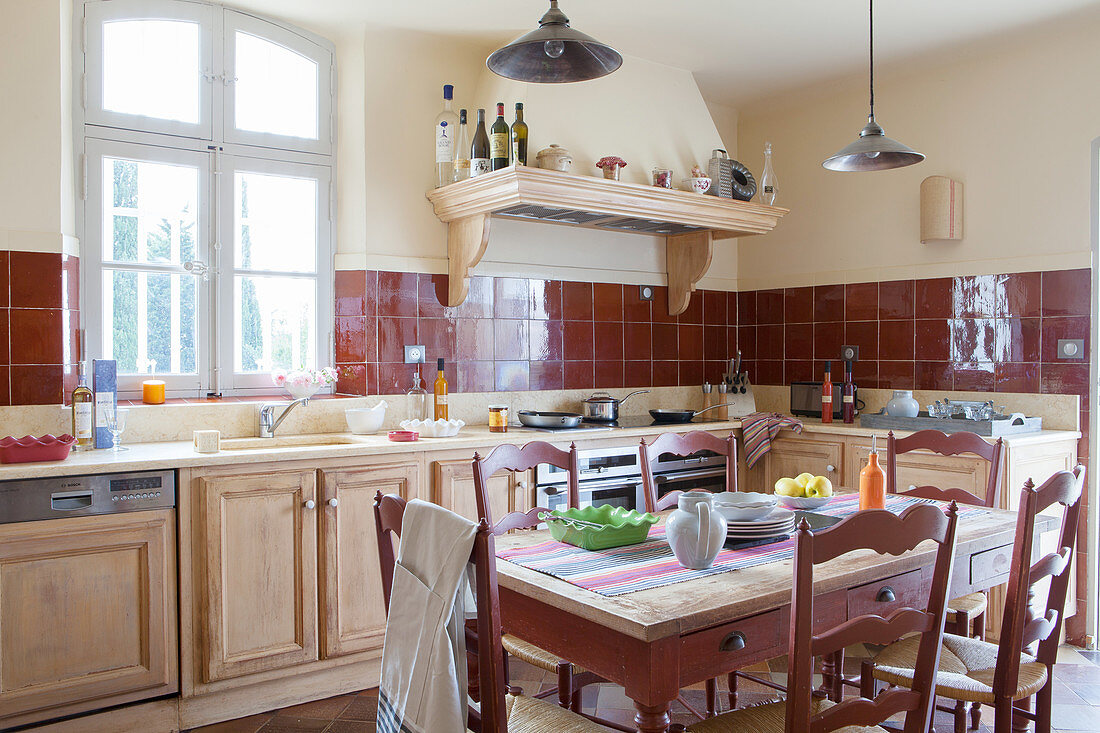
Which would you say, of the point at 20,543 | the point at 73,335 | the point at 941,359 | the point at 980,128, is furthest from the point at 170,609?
the point at 980,128

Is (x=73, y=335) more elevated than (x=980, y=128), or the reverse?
(x=980, y=128)

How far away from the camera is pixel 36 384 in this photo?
9.95 ft

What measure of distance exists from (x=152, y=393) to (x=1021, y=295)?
3825mm

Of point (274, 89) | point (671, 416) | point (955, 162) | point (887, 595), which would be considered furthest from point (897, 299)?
point (274, 89)

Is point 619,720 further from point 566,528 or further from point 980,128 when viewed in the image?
point 980,128

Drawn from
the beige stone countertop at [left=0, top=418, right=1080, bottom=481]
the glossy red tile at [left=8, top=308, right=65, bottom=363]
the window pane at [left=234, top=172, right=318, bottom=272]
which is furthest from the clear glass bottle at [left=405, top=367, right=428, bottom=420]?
the glossy red tile at [left=8, top=308, right=65, bottom=363]

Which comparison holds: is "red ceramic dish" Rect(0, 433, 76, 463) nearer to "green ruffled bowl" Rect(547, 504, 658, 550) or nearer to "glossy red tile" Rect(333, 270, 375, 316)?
"glossy red tile" Rect(333, 270, 375, 316)

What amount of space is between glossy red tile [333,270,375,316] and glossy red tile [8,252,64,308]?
3.73 feet

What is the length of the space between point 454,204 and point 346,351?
0.83 meters

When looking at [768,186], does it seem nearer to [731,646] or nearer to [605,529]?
[605,529]

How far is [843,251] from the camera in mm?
4586

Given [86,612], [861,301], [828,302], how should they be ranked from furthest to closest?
[828,302], [861,301], [86,612]

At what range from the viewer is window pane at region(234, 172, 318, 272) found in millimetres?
3664

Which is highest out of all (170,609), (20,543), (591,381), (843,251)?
(843,251)
